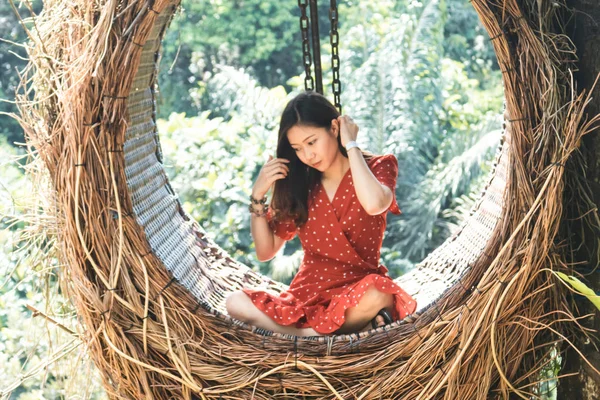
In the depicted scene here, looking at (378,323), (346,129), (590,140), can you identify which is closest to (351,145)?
(346,129)

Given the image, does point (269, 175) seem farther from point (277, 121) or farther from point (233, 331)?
point (277, 121)

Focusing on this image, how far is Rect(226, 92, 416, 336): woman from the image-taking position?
198cm

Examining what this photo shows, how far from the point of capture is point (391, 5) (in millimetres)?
5734

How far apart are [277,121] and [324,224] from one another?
2.61 metres

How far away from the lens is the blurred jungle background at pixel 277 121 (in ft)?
13.6

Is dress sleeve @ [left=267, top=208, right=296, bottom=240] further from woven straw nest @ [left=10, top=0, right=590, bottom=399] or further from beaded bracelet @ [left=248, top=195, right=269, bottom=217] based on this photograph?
woven straw nest @ [left=10, top=0, right=590, bottom=399]

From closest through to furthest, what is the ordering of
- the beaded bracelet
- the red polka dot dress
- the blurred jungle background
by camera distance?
the red polka dot dress → the beaded bracelet → the blurred jungle background

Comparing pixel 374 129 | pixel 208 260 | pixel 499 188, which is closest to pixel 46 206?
pixel 208 260

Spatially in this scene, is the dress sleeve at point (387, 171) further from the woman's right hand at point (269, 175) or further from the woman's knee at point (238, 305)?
the woman's knee at point (238, 305)

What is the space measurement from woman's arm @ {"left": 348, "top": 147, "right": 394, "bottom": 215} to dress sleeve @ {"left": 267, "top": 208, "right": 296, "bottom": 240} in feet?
1.03

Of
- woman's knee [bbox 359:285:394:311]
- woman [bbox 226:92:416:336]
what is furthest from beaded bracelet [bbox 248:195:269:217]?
woman's knee [bbox 359:285:394:311]

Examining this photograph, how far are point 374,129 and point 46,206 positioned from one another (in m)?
3.14

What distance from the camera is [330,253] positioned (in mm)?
2162

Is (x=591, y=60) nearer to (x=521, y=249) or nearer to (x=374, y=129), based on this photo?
(x=521, y=249)
